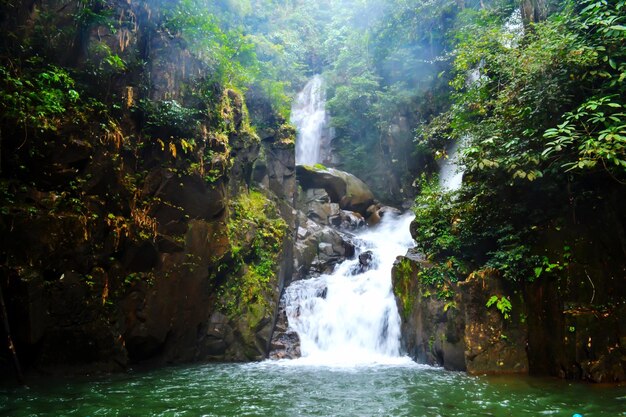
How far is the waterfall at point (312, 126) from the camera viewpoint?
2569 centimetres

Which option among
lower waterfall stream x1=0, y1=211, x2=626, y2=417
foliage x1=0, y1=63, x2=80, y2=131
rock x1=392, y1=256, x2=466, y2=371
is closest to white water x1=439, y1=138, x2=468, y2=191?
rock x1=392, y1=256, x2=466, y2=371

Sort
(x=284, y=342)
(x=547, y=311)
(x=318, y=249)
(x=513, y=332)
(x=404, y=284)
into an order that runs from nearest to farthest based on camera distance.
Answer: (x=547, y=311)
(x=513, y=332)
(x=404, y=284)
(x=284, y=342)
(x=318, y=249)

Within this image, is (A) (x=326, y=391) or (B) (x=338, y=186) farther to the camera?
(B) (x=338, y=186)

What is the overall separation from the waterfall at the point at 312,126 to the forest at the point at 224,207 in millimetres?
11020

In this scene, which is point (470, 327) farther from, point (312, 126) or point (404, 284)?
point (312, 126)

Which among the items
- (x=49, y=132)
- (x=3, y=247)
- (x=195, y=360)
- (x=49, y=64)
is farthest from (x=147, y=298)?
(x=49, y=64)

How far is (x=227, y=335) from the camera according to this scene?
11.5 m

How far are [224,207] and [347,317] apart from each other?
5176 millimetres

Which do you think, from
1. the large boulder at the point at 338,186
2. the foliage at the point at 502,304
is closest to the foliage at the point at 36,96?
the foliage at the point at 502,304

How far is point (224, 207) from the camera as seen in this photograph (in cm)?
1196

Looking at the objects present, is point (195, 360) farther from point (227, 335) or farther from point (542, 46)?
point (542, 46)

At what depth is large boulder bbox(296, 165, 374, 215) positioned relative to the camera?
2111 cm

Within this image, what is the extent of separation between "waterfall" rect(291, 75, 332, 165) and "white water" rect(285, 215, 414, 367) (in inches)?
447

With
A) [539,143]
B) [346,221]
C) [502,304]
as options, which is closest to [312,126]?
[346,221]
